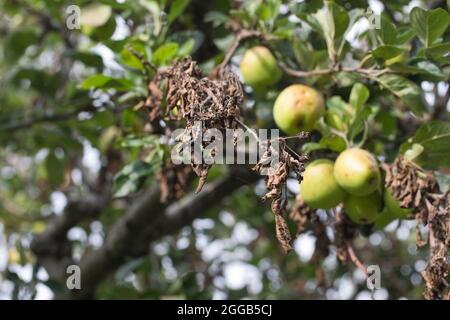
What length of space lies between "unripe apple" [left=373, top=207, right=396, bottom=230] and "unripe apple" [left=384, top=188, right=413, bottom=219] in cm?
5

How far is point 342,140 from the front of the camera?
1.63m

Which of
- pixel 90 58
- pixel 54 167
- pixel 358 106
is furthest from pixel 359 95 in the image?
pixel 54 167

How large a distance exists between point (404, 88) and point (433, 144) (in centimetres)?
16

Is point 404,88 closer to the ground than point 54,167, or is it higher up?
closer to the ground

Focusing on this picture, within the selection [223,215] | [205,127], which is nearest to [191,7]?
[205,127]

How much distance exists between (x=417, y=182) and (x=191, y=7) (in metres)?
1.12

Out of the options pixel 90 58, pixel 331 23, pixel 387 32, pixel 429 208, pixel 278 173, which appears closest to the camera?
pixel 278 173

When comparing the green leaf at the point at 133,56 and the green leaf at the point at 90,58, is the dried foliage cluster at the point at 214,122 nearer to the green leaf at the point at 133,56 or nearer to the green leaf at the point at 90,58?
the green leaf at the point at 133,56

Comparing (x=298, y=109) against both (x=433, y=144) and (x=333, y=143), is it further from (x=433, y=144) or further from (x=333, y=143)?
(x=433, y=144)

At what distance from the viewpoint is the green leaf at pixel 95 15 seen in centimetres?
197

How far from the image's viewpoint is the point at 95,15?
2.00 m

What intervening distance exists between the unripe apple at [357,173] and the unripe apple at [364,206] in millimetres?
49

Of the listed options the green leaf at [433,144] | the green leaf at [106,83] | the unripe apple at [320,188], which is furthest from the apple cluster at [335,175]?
the green leaf at [106,83]
